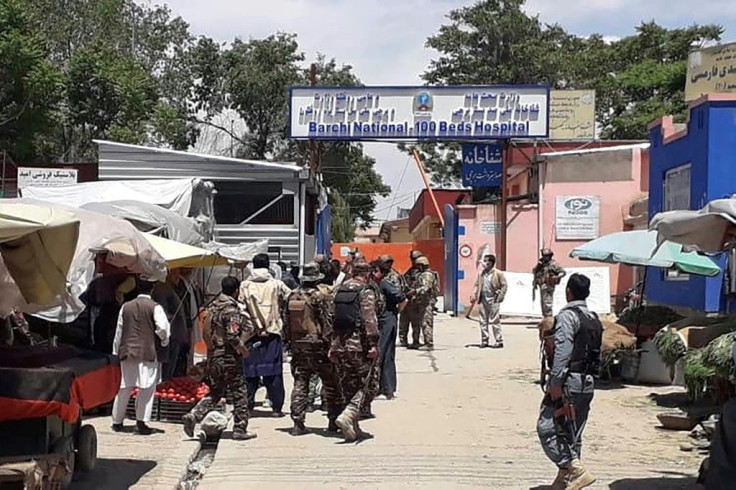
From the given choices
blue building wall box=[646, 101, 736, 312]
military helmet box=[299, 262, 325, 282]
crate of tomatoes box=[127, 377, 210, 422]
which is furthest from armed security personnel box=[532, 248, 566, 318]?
crate of tomatoes box=[127, 377, 210, 422]

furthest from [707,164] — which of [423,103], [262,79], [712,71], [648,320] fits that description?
[262,79]

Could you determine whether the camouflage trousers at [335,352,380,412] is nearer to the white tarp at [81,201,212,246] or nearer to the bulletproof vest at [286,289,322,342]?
the bulletproof vest at [286,289,322,342]

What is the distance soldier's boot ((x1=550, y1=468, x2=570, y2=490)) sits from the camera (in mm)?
7762

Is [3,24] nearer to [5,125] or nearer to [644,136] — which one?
[5,125]

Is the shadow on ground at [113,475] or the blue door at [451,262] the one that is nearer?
the shadow on ground at [113,475]

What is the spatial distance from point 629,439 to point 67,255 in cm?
616

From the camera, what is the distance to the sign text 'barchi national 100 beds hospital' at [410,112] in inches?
1042

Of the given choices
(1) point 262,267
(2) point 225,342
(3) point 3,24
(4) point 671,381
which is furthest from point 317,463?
(3) point 3,24

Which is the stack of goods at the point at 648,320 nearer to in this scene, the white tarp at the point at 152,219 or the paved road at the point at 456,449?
the paved road at the point at 456,449

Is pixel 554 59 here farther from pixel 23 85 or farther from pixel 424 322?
pixel 424 322

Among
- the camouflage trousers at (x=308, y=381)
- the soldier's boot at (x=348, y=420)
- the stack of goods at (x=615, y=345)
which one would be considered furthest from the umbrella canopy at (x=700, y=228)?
the stack of goods at (x=615, y=345)

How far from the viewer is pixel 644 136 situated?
139 ft

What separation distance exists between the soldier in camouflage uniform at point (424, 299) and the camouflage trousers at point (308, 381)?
707 cm

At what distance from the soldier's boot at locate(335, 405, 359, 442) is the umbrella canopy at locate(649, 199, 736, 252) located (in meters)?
3.56
